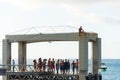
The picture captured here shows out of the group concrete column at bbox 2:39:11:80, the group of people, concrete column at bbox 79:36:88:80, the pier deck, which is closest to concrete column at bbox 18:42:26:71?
concrete column at bbox 2:39:11:80

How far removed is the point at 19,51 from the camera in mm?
50156

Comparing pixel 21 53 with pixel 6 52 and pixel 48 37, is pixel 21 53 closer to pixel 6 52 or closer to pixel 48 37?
pixel 6 52

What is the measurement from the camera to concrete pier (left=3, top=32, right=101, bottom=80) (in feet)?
145

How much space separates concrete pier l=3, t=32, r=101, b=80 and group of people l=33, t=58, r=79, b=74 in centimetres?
112

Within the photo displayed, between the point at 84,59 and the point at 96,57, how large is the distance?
3.57 meters

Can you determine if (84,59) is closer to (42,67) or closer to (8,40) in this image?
(42,67)

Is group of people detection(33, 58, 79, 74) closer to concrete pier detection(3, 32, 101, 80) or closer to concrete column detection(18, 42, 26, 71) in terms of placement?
concrete pier detection(3, 32, 101, 80)

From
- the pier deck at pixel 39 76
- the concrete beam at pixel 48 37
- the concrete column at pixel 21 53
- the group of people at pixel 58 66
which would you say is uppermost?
the concrete beam at pixel 48 37

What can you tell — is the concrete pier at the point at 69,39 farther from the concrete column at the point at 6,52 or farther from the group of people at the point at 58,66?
the group of people at the point at 58,66

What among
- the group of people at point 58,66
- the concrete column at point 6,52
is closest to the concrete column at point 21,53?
the concrete column at point 6,52

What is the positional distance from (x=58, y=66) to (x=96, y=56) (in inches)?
157

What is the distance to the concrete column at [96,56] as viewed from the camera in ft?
156

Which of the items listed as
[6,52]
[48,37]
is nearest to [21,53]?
[6,52]

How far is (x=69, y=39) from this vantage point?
4541 centimetres
